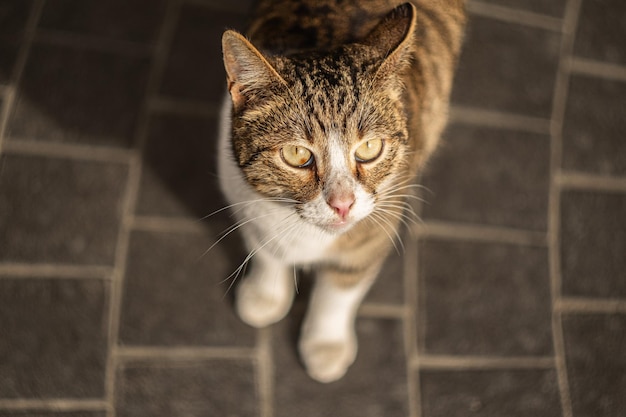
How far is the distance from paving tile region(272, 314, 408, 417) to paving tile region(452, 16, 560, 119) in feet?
2.62

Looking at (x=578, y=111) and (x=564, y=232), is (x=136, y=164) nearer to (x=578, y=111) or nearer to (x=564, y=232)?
(x=564, y=232)

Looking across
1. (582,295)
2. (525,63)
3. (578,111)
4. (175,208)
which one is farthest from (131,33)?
(582,295)

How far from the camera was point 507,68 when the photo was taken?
1870mm

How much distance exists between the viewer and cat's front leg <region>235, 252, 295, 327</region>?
148 cm

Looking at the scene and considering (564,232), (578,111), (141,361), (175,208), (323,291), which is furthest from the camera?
(578,111)

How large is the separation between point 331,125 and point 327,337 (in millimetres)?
678

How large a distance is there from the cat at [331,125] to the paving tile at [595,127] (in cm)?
64

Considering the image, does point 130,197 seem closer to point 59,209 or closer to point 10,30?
point 59,209

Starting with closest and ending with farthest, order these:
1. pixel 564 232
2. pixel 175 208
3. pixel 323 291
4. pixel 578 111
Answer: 1. pixel 323 291
2. pixel 175 208
3. pixel 564 232
4. pixel 578 111

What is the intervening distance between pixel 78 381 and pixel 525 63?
167 cm

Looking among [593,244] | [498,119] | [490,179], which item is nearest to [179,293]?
[490,179]

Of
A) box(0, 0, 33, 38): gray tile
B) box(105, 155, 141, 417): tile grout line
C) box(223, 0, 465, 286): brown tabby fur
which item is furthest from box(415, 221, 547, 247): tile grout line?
box(0, 0, 33, 38): gray tile

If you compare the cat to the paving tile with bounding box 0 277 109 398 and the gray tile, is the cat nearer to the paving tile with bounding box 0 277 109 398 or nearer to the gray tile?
the paving tile with bounding box 0 277 109 398

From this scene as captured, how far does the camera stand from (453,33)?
1.39m
